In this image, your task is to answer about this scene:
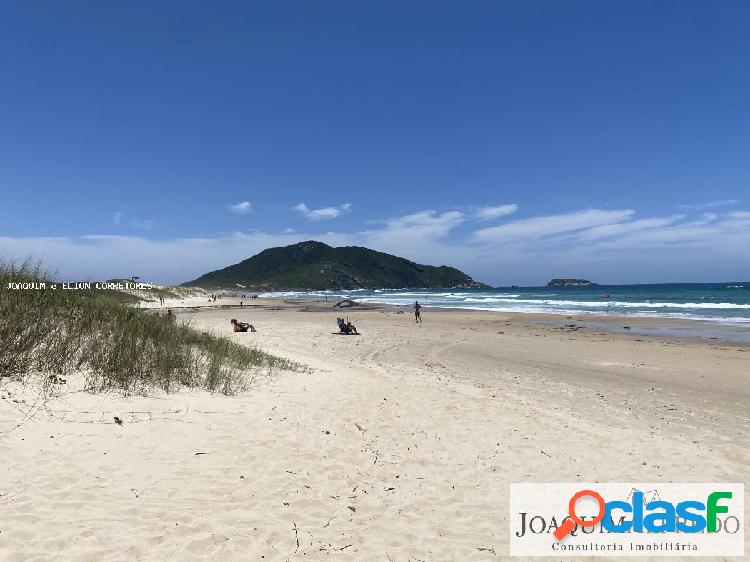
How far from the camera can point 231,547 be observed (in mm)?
4000

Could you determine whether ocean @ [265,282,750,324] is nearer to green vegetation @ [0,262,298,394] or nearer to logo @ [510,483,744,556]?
logo @ [510,483,744,556]

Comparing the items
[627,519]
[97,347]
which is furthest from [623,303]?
[97,347]

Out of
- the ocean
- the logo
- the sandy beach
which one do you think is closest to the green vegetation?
the sandy beach

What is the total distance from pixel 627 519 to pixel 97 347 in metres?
9.04

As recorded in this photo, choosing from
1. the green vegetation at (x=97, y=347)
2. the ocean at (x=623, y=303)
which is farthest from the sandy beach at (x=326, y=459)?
the ocean at (x=623, y=303)

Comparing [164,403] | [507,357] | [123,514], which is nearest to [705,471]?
[123,514]

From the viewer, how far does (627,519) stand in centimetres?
516

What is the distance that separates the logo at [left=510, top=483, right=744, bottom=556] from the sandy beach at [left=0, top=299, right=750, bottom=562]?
0.28 metres

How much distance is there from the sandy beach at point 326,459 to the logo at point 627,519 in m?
0.28

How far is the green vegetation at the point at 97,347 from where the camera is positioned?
761 cm

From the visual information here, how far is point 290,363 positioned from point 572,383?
8392mm

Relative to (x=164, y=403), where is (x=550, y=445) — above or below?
below

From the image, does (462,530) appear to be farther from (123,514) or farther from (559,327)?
(559,327)

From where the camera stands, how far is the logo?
4.63 m
